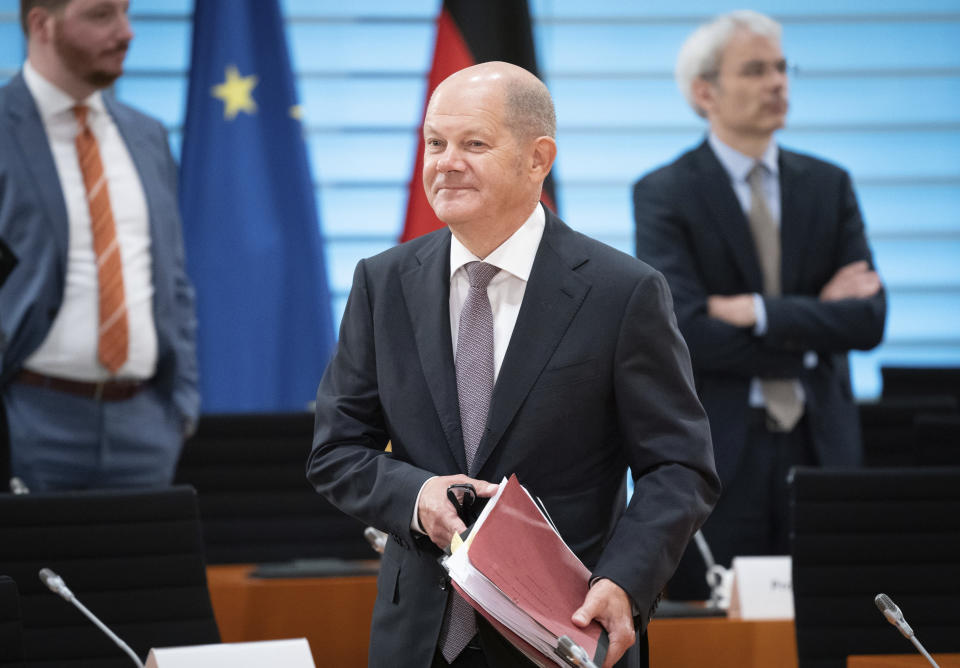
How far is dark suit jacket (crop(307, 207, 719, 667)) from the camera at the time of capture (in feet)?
7.60

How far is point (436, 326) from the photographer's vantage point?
2439mm

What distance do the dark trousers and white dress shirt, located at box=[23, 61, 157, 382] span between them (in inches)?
72.1

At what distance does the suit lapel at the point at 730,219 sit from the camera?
4.41 m

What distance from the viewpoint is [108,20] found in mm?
4316

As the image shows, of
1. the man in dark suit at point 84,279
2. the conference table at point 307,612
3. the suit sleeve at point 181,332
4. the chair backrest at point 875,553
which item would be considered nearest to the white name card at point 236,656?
the conference table at point 307,612

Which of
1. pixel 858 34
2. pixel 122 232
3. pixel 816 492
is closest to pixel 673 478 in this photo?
pixel 816 492

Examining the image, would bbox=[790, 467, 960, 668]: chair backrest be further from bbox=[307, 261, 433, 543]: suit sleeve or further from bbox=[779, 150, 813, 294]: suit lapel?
bbox=[307, 261, 433, 543]: suit sleeve

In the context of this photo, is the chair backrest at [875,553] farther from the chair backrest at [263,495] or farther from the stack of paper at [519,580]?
→ the chair backrest at [263,495]

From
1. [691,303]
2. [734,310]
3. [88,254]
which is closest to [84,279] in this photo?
[88,254]

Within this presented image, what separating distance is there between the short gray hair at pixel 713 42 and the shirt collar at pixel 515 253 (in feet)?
7.76

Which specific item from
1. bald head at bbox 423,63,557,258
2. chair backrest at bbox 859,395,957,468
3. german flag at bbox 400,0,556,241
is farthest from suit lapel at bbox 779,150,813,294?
bald head at bbox 423,63,557,258

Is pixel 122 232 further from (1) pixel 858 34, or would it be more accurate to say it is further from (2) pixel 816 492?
(1) pixel 858 34

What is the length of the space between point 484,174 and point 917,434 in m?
2.77

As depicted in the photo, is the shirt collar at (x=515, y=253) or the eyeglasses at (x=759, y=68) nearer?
the shirt collar at (x=515, y=253)
